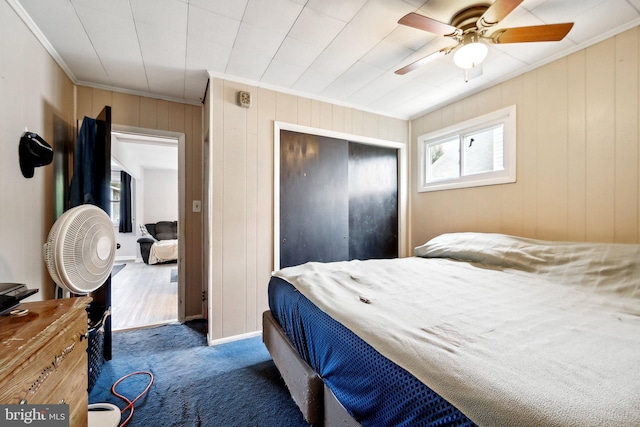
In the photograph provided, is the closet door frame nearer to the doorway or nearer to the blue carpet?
the blue carpet

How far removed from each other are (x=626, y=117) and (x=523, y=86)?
77 cm

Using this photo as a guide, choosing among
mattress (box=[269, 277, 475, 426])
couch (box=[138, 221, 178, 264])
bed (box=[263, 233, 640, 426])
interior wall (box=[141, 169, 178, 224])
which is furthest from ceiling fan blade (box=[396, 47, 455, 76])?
interior wall (box=[141, 169, 178, 224])

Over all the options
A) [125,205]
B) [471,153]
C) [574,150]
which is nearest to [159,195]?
[125,205]

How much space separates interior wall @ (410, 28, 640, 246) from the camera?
1709 mm

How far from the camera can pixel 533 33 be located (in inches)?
57.7

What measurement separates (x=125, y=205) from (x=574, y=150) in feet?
28.1

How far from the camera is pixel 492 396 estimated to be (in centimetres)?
58

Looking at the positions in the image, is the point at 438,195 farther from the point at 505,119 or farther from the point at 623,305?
Result: the point at 623,305

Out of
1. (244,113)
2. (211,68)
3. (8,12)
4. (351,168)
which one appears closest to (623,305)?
(351,168)

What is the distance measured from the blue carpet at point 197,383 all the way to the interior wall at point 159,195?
577 centimetres

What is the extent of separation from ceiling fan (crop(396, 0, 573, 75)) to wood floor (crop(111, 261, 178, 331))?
134 inches

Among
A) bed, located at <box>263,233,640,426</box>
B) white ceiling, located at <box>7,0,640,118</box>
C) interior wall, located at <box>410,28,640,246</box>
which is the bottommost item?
bed, located at <box>263,233,640,426</box>

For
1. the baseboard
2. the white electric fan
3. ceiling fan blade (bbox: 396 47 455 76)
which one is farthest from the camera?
the baseboard

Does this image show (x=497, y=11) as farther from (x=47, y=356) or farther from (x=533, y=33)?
(x=47, y=356)
